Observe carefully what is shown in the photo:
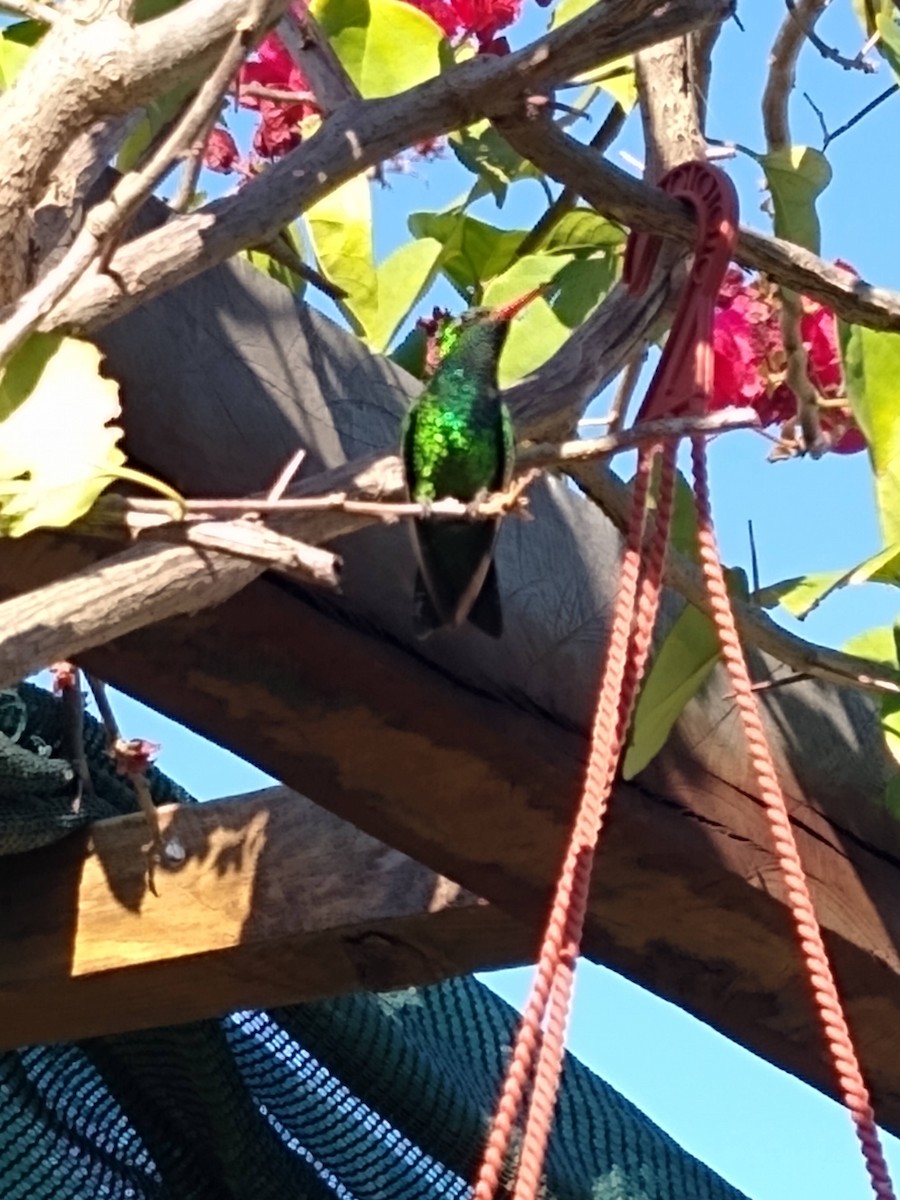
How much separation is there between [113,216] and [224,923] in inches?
30.3

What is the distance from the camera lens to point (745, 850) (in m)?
1.26

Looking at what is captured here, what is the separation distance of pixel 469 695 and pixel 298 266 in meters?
0.30

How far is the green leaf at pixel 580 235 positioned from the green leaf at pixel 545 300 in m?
0.01

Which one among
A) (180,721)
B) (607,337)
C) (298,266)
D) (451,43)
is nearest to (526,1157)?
(180,721)

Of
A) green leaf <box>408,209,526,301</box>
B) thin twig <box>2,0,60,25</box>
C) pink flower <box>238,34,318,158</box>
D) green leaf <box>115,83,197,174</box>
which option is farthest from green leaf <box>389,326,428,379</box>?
thin twig <box>2,0,60,25</box>

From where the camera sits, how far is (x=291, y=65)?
55.9 inches

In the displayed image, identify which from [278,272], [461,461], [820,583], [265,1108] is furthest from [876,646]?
[265,1108]

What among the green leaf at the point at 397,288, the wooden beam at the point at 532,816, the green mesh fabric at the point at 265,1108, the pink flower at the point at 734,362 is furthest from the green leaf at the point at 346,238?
the green mesh fabric at the point at 265,1108

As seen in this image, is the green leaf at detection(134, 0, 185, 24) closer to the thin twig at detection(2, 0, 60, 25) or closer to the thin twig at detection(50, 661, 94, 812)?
the thin twig at detection(2, 0, 60, 25)

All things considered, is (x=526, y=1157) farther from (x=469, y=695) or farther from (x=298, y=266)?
(x=298, y=266)

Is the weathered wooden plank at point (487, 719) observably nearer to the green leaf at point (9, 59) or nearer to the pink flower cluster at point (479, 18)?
the green leaf at point (9, 59)

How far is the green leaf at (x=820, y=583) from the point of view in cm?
113

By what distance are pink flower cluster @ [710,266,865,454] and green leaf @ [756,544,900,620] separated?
0.21m

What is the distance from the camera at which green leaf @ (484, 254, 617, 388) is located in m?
1.46
